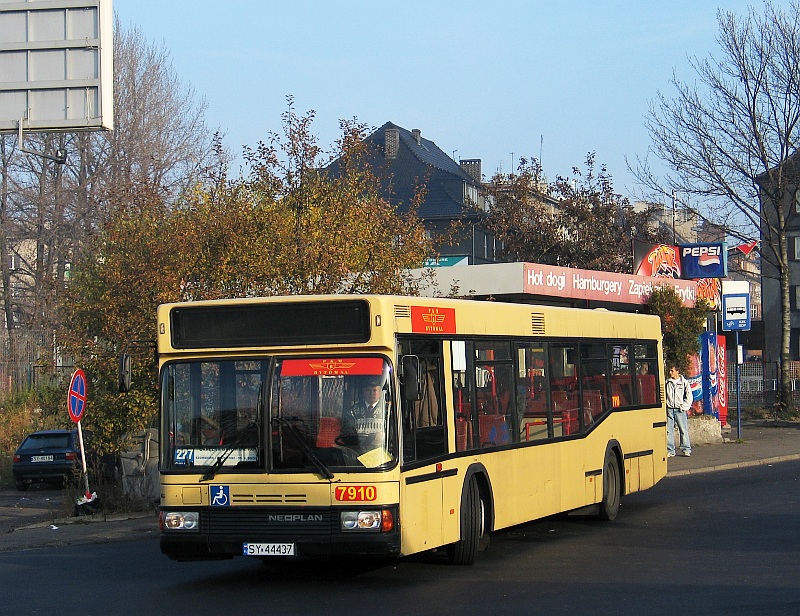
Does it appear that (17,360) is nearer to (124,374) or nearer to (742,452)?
(742,452)

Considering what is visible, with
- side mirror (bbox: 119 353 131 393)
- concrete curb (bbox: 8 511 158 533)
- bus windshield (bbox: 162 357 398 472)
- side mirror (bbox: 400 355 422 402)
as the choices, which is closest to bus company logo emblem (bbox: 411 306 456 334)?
side mirror (bbox: 400 355 422 402)

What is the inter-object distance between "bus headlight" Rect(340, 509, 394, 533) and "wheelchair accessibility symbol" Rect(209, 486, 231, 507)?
38.8 inches

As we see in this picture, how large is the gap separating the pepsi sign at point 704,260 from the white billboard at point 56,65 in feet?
67.1

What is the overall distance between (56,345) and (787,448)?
16.8 meters

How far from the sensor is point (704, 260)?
35.6 meters

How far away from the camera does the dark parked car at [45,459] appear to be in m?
27.2

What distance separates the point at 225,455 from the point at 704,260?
27202 millimetres

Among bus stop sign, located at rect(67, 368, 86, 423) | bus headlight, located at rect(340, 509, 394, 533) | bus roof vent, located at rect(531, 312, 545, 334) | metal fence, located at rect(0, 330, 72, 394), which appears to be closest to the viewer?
bus headlight, located at rect(340, 509, 394, 533)

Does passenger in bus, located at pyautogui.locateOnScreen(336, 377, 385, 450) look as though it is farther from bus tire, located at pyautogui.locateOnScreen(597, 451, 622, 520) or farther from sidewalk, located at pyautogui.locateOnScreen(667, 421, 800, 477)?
sidewalk, located at pyautogui.locateOnScreen(667, 421, 800, 477)

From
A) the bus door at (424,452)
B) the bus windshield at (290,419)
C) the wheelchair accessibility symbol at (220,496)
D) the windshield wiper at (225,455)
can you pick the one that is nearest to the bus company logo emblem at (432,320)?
the bus door at (424,452)

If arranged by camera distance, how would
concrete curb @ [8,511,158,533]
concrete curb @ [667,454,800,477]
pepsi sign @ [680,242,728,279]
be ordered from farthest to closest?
1. pepsi sign @ [680,242,728,279]
2. concrete curb @ [667,454,800,477]
3. concrete curb @ [8,511,158,533]

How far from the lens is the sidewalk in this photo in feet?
79.5

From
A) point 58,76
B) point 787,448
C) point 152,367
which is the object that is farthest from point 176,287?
point 787,448

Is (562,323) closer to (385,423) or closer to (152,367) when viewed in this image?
(385,423)
